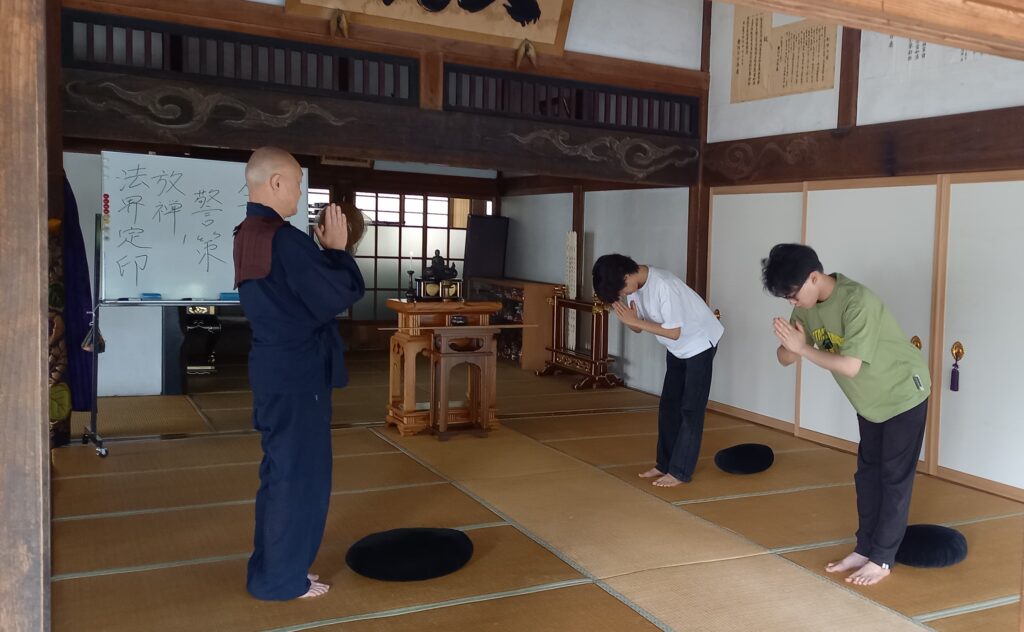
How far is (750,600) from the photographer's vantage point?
2934 mm

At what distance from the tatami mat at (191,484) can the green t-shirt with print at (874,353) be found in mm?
2186

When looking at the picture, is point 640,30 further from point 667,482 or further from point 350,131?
point 667,482

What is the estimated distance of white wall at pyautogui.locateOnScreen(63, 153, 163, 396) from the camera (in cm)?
606

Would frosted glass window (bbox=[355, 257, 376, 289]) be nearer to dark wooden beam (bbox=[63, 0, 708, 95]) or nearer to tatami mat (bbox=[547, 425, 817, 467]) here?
dark wooden beam (bbox=[63, 0, 708, 95])

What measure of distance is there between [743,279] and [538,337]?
2.61 meters

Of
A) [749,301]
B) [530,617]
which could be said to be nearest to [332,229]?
[530,617]

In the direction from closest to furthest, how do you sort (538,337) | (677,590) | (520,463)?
(677,590)
(520,463)
(538,337)

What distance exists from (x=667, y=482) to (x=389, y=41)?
120 inches

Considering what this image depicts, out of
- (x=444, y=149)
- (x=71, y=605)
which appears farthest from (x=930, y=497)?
(x=71, y=605)

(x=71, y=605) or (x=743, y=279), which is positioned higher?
(x=743, y=279)

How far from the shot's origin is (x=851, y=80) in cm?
507

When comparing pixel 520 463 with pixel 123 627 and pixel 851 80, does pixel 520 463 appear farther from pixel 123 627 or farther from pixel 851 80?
pixel 851 80

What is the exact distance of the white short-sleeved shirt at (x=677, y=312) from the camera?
4070 mm

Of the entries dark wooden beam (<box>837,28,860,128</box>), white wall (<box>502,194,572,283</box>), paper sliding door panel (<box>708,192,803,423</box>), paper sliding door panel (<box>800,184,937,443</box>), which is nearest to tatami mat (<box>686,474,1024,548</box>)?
paper sliding door panel (<box>800,184,937,443</box>)
